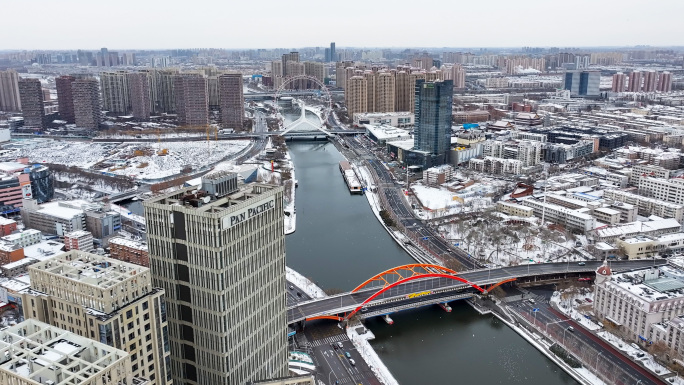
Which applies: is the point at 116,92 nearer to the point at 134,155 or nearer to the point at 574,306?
the point at 134,155

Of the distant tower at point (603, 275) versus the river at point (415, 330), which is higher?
the distant tower at point (603, 275)

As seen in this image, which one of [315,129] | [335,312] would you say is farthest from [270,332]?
[315,129]

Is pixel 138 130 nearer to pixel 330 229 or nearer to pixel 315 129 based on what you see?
pixel 315 129

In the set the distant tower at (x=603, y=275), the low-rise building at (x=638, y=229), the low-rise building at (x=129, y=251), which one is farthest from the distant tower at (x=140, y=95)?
the distant tower at (x=603, y=275)

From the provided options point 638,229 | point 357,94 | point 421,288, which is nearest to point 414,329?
point 421,288

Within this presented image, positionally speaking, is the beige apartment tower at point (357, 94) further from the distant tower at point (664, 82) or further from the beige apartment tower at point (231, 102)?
the distant tower at point (664, 82)
